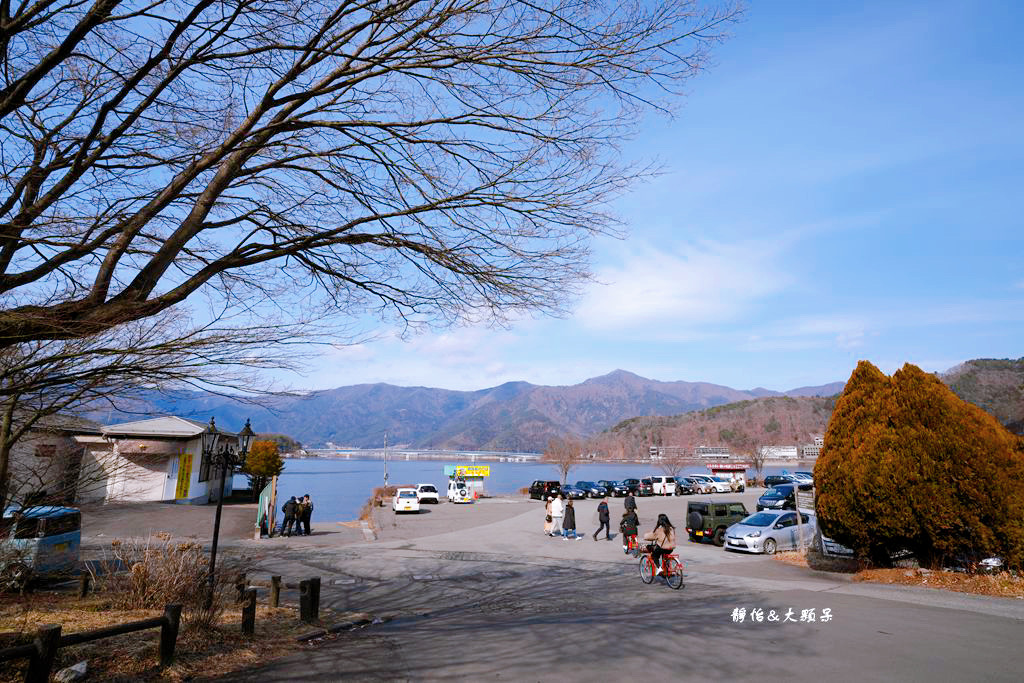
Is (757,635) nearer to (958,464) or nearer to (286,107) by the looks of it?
(958,464)

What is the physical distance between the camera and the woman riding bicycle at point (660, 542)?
39.7 feet

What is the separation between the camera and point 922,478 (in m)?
11.4

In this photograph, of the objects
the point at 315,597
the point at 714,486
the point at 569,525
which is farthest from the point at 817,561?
the point at 714,486

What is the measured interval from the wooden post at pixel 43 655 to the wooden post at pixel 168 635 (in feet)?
4.31

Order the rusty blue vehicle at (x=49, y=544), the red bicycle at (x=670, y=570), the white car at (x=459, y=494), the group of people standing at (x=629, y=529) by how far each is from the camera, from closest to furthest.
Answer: the rusty blue vehicle at (x=49, y=544), the red bicycle at (x=670, y=570), the group of people standing at (x=629, y=529), the white car at (x=459, y=494)

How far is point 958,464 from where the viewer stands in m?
11.2

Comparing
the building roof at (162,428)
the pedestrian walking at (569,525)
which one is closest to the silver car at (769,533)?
the pedestrian walking at (569,525)

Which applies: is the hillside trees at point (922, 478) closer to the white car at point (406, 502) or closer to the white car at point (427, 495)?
the white car at point (406, 502)

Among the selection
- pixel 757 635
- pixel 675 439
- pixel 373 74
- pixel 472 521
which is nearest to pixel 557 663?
pixel 757 635

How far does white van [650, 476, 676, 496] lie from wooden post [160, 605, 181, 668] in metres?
42.5

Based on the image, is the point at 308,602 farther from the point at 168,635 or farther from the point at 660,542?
the point at 660,542

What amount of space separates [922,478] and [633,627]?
7240 millimetres

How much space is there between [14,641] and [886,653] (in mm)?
9527

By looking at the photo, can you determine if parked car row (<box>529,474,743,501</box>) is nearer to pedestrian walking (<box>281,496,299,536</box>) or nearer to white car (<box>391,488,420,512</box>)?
white car (<box>391,488,420,512</box>)
